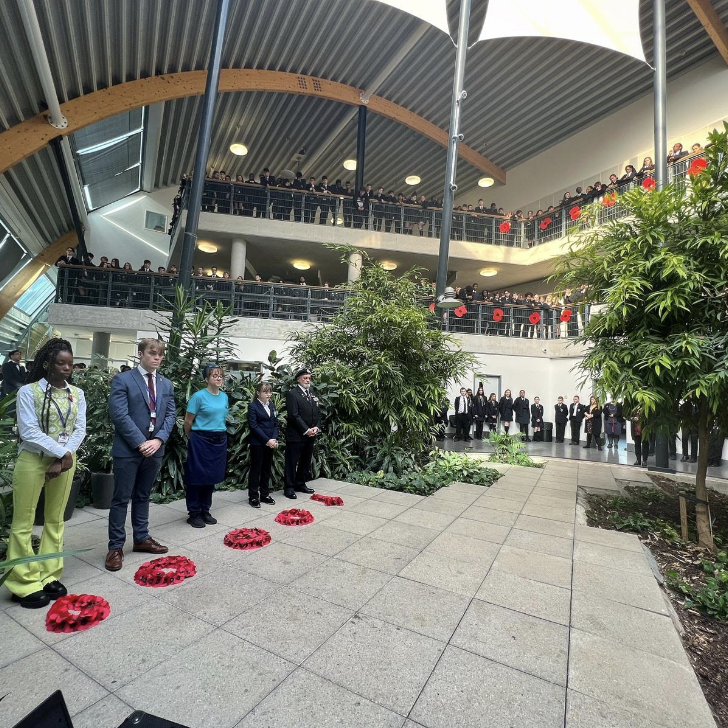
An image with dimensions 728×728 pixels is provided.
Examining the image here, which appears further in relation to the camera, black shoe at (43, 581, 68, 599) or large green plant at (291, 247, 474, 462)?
large green plant at (291, 247, 474, 462)

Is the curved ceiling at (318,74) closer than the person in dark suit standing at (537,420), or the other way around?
the curved ceiling at (318,74)

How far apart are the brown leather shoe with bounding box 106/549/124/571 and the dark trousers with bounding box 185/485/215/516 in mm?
989

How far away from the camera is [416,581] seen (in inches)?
126

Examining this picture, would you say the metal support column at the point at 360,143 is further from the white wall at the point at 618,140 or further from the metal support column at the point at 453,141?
the white wall at the point at 618,140

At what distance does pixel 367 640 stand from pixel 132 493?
2.27 m

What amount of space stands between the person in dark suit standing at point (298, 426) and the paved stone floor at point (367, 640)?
1354 mm

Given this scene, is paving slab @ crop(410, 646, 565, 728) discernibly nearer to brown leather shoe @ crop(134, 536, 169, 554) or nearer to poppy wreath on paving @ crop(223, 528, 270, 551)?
poppy wreath on paving @ crop(223, 528, 270, 551)

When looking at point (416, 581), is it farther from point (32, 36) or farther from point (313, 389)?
point (32, 36)

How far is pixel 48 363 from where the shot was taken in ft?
9.42

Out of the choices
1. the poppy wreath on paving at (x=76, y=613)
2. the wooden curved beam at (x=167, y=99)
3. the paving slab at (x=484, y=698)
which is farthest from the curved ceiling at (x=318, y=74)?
the paving slab at (x=484, y=698)

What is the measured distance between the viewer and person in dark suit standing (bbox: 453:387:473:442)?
14031mm

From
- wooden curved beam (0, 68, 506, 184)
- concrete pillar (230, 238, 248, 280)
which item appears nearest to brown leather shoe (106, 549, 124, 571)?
wooden curved beam (0, 68, 506, 184)

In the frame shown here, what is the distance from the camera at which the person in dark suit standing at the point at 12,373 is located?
31.5 ft

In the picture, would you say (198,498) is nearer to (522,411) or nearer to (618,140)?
(522,411)
